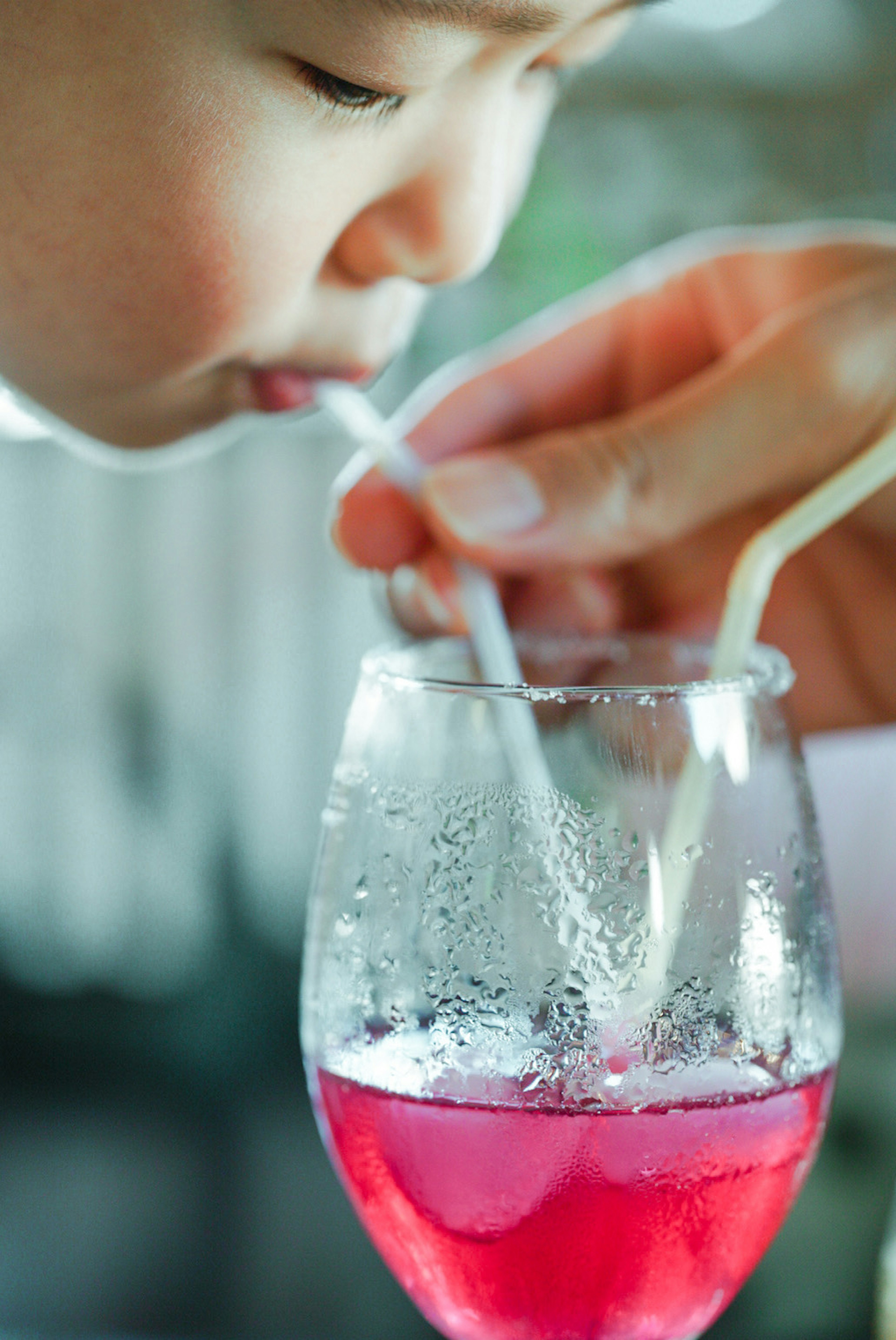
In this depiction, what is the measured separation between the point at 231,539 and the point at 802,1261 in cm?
171

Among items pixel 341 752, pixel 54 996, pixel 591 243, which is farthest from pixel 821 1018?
pixel 591 243

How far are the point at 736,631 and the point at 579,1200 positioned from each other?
0.22 m

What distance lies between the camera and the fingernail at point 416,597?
826mm

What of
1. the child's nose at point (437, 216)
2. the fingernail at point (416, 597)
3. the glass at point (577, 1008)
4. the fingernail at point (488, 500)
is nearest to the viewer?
the glass at point (577, 1008)

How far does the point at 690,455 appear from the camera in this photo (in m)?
0.74

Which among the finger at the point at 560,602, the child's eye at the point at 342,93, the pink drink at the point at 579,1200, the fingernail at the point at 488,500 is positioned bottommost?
the pink drink at the point at 579,1200

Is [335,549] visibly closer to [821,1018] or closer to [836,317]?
[836,317]

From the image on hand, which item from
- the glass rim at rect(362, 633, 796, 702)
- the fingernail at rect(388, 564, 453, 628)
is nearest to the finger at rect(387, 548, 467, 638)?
the fingernail at rect(388, 564, 453, 628)

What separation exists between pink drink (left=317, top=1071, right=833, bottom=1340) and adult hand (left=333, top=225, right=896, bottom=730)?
338 mm

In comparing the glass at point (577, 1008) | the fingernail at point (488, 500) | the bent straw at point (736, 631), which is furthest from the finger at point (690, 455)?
the glass at point (577, 1008)

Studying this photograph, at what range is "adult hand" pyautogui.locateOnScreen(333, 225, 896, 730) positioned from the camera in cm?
74

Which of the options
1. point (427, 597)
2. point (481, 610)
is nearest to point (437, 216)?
point (481, 610)

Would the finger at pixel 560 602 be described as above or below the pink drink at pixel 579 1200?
above

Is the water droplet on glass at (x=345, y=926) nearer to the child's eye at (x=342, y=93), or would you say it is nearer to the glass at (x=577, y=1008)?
the glass at (x=577, y=1008)
